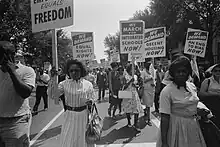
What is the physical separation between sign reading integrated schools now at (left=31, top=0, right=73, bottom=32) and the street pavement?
2774 millimetres

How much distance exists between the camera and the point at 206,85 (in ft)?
13.4

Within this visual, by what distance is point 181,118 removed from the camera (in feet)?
8.90

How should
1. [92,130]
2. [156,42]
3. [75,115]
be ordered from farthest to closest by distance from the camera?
[156,42], [75,115], [92,130]

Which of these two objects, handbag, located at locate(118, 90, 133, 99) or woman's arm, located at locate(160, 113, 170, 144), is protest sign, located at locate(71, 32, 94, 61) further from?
woman's arm, located at locate(160, 113, 170, 144)

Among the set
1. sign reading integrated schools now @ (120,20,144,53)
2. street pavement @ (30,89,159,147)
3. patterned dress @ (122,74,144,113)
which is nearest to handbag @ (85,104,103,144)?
street pavement @ (30,89,159,147)

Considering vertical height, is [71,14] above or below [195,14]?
below

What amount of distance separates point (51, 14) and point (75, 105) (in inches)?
147

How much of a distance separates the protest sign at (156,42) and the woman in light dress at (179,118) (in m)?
7.19

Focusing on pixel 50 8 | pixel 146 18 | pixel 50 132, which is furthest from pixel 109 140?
pixel 146 18

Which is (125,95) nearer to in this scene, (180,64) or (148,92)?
(148,92)

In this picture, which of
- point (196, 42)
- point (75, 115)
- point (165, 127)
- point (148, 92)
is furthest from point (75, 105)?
point (196, 42)

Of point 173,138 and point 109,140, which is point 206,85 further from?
point 109,140

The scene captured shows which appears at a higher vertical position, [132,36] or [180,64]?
[132,36]

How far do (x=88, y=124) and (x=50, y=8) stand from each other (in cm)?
418
